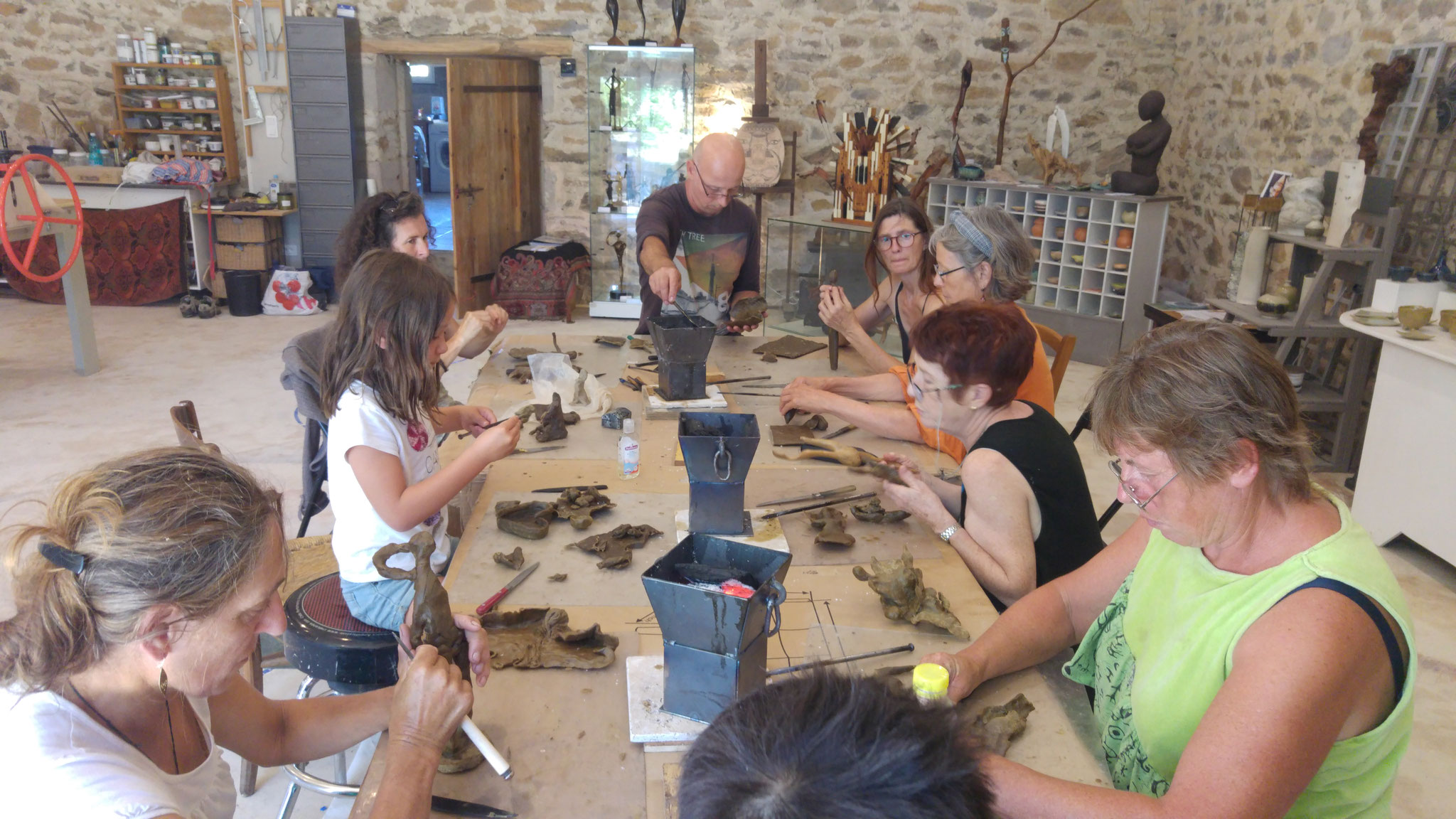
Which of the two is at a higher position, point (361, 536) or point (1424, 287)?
point (1424, 287)

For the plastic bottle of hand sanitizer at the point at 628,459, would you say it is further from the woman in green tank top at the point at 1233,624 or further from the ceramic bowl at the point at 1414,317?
the ceramic bowl at the point at 1414,317

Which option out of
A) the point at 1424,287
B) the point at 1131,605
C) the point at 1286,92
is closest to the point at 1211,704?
the point at 1131,605

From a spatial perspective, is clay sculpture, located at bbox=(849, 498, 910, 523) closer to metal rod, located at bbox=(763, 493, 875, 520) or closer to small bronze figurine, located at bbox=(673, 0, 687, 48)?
metal rod, located at bbox=(763, 493, 875, 520)

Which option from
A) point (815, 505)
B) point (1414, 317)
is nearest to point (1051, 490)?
point (815, 505)

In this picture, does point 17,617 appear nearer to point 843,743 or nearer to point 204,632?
point 204,632

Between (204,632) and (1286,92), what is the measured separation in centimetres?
707

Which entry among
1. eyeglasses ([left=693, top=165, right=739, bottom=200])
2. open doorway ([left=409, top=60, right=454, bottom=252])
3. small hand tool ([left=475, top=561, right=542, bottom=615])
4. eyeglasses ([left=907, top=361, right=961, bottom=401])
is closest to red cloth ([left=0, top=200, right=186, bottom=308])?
open doorway ([left=409, top=60, right=454, bottom=252])

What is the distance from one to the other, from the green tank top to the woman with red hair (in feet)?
1.63

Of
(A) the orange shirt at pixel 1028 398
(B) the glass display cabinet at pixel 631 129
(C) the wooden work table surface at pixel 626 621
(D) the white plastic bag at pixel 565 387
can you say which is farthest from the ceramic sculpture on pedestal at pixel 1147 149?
(D) the white plastic bag at pixel 565 387

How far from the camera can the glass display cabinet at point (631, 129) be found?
7.89 metres

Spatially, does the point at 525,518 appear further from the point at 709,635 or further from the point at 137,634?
the point at 137,634

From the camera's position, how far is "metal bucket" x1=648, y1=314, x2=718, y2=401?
3.17 metres

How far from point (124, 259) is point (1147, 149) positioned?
8.21 m

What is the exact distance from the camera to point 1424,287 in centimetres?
439
